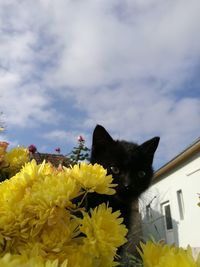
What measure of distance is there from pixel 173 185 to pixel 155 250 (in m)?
13.9

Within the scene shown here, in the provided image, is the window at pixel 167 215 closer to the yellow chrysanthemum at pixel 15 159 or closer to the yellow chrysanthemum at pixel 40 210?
the yellow chrysanthemum at pixel 15 159

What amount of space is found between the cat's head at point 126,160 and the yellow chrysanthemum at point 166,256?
4.64ft

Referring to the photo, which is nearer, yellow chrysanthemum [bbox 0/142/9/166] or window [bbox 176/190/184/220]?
yellow chrysanthemum [bbox 0/142/9/166]

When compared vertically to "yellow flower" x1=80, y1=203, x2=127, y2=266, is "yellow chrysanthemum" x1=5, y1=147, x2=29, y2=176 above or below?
above

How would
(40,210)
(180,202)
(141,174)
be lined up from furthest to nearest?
1. (180,202)
2. (141,174)
3. (40,210)

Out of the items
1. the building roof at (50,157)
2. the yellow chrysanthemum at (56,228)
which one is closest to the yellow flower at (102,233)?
the yellow chrysanthemum at (56,228)

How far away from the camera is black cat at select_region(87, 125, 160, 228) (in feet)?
6.84

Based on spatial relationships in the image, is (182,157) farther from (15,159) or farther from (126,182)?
(15,159)

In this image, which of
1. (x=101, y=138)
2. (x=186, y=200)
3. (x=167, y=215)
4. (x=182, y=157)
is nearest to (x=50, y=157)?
(x=101, y=138)

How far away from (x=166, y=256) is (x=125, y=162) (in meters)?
1.74

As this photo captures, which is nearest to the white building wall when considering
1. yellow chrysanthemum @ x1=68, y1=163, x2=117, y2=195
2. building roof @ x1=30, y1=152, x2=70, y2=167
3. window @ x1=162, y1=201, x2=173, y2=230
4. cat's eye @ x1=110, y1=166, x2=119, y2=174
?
window @ x1=162, y1=201, x2=173, y2=230

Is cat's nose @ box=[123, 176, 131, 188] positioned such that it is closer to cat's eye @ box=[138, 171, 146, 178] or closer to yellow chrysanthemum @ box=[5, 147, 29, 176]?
cat's eye @ box=[138, 171, 146, 178]

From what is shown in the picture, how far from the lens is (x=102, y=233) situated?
2.17 feet

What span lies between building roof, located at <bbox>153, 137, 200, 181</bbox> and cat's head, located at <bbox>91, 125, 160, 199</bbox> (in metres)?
8.64
